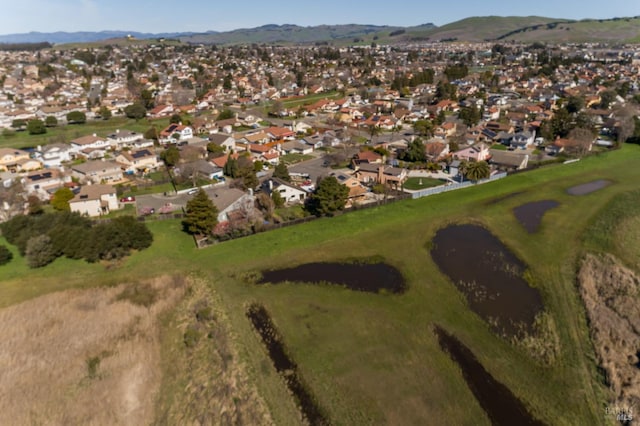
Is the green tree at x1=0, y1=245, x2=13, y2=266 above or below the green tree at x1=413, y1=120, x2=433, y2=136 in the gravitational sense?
below

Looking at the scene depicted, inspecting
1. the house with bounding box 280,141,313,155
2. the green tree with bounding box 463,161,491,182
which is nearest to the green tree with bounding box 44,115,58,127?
the house with bounding box 280,141,313,155

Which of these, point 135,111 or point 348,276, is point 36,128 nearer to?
point 135,111

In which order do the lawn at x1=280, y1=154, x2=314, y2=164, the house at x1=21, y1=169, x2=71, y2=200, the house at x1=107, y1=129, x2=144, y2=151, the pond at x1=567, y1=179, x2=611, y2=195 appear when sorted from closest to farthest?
the house at x1=21, y1=169, x2=71, y2=200
the pond at x1=567, y1=179, x2=611, y2=195
the lawn at x1=280, y1=154, x2=314, y2=164
the house at x1=107, y1=129, x2=144, y2=151

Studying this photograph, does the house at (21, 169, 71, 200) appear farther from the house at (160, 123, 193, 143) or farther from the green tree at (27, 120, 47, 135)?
the green tree at (27, 120, 47, 135)

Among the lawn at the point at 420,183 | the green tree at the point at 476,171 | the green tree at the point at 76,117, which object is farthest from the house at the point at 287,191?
the green tree at the point at 76,117

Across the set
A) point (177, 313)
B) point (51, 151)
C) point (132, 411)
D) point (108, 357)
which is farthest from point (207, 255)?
point (51, 151)

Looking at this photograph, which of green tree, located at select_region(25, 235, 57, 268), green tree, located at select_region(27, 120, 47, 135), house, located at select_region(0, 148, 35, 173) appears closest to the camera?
green tree, located at select_region(25, 235, 57, 268)
